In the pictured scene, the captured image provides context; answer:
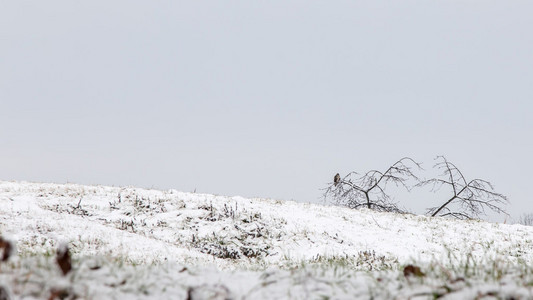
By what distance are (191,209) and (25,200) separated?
5124 mm

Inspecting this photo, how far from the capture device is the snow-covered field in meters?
3.08

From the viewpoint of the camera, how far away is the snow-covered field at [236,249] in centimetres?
308

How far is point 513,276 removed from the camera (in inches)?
138

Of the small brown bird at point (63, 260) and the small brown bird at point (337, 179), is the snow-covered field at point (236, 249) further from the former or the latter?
the small brown bird at point (337, 179)

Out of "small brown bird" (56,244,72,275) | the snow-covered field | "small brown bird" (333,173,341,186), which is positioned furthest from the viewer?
"small brown bird" (333,173,341,186)

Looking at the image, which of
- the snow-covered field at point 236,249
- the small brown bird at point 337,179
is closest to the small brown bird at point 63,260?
the snow-covered field at point 236,249

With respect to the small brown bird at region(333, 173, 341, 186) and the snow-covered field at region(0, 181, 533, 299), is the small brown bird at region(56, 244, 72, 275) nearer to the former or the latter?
the snow-covered field at region(0, 181, 533, 299)

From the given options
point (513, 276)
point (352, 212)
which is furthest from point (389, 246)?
point (513, 276)

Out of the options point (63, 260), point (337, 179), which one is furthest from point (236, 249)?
point (337, 179)

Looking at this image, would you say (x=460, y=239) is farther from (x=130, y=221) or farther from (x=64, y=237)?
(x=64, y=237)

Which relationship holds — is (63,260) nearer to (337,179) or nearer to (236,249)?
(236,249)

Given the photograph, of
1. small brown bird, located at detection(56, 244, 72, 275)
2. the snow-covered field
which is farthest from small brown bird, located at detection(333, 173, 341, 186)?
small brown bird, located at detection(56, 244, 72, 275)

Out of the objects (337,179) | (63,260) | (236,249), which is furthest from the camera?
(337,179)

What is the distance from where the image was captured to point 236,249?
12031mm
